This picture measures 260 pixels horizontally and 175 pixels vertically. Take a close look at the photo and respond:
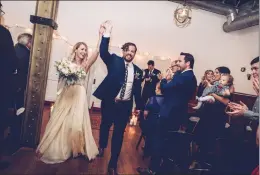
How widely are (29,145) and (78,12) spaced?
2.35m

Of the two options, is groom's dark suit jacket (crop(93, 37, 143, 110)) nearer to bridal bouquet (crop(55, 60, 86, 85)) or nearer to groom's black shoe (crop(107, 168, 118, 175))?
bridal bouquet (crop(55, 60, 86, 85))

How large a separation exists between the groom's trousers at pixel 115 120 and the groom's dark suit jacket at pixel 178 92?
43cm

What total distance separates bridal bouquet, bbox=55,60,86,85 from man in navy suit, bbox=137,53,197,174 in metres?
0.99

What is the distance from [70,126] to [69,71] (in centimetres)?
64

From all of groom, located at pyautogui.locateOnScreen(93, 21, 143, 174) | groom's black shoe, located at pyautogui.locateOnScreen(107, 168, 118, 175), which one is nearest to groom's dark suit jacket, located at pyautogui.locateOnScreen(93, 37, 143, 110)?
groom, located at pyautogui.locateOnScreen(93, 21, 143, 174)

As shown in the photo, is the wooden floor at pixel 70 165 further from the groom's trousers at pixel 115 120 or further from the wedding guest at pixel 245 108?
the wedding guest at pixel 245 108

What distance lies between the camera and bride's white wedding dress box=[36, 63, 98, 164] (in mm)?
2369

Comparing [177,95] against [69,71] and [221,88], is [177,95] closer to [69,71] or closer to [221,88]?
[221,88]

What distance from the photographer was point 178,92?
2.33 metres

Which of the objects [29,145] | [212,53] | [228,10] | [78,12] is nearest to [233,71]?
[212,53]

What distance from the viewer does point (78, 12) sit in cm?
377

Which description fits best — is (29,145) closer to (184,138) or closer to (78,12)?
(184,138)

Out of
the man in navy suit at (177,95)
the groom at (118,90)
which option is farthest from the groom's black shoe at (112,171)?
the man in navy suit at (177,95)

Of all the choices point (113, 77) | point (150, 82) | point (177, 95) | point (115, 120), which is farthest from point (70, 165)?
point (150, 82)
